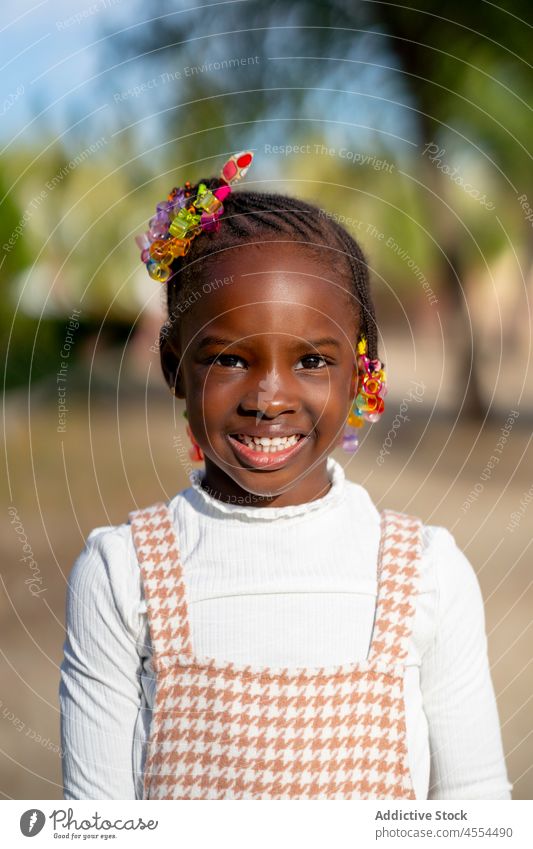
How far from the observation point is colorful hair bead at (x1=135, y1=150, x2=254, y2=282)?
3.21 ft

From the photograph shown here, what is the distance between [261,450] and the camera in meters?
0.92

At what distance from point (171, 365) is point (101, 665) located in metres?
0.31

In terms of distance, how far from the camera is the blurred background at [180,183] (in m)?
2.29

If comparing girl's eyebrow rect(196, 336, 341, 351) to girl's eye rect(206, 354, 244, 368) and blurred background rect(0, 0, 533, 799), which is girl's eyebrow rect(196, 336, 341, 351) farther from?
blurred background rect(0, 0, 533, 799)

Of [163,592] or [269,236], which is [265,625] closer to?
[163,592]

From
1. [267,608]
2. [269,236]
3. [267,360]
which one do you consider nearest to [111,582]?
[267,608]

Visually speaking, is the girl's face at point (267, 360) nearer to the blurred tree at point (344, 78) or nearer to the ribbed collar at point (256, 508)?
the ribbed collar at point (256, 508)

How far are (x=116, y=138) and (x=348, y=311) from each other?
126 inches

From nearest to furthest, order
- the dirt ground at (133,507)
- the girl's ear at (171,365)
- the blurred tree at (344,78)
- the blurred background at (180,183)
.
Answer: the girl's ear at (171,365)
the dirt ground at (133,507)
the blurred background at (180,183)
the blurred tree at (344,78)

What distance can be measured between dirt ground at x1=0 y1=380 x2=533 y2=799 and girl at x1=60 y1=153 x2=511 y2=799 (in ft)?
2.60

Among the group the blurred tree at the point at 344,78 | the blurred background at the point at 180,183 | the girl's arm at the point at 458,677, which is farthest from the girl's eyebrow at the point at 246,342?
the blurred tree at the point at 344,78

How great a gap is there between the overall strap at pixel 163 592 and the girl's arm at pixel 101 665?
0.02 metres

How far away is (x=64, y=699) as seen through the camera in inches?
37.1
